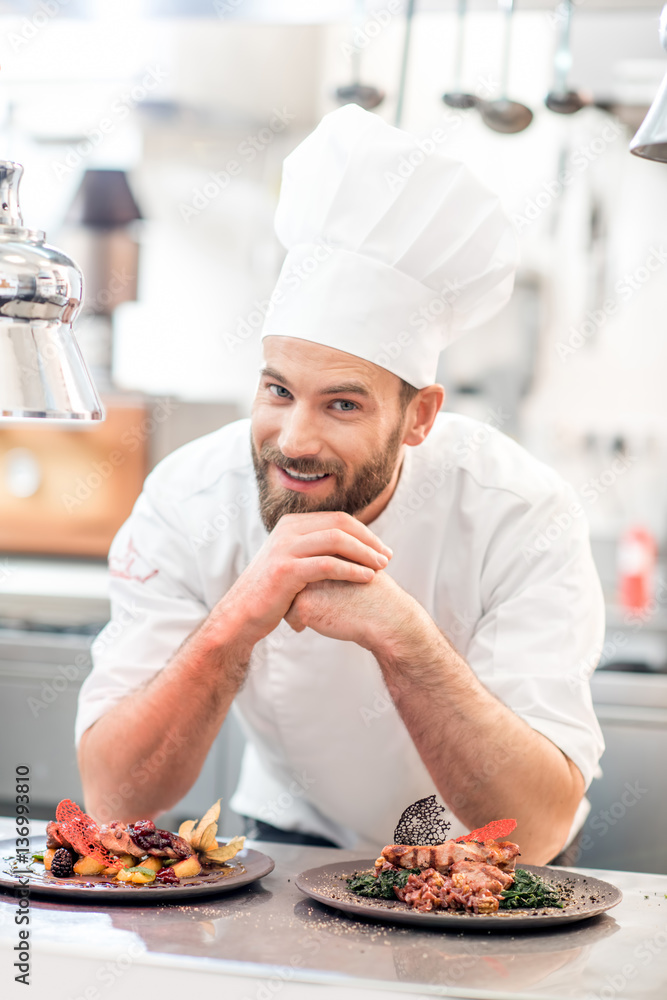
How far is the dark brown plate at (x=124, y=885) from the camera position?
3.43ft

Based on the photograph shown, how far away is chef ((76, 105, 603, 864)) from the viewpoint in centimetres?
135

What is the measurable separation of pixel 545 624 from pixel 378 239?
0.57 m

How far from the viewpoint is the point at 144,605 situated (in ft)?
5.38

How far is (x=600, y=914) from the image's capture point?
109 cm

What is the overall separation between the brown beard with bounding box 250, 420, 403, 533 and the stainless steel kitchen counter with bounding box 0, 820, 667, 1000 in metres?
0.53

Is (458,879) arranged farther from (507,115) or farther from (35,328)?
(507,115)

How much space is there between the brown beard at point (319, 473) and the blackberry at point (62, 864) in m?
0.51

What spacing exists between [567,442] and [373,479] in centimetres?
197

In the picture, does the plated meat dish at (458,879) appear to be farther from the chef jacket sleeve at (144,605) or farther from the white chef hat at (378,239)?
the white chef hat at (378,239)

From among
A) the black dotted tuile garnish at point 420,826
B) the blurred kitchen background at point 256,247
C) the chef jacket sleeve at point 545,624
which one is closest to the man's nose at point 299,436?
the chef jacket sleeve at point 545,624

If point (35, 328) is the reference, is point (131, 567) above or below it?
below

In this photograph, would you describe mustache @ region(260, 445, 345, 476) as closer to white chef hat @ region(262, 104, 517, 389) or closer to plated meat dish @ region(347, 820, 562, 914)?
white chef hat @ region(262, 104, 517, 389)

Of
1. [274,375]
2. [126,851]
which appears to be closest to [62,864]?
[126,851]

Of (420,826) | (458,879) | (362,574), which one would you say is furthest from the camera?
(362,574)
